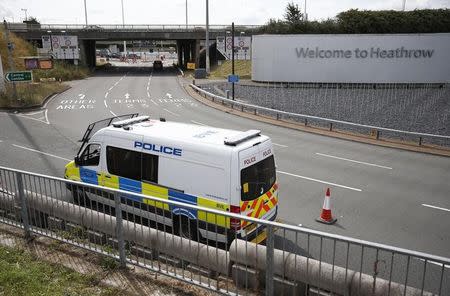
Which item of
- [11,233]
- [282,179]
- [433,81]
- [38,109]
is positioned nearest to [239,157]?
[11,233]

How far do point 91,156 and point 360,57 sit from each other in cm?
3750

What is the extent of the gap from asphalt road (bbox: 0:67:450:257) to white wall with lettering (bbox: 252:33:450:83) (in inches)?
669

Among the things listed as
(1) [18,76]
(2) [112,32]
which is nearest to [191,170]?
(1) [18,76]

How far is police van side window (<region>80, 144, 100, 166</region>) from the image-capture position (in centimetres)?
1019

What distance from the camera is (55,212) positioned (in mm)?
6934

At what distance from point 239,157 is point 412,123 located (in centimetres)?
2069

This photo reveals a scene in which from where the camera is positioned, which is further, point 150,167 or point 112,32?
point 112,32

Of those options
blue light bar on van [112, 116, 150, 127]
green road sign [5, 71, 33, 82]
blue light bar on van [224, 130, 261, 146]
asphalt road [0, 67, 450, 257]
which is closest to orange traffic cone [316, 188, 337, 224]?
asphalt road [0, 67, 450, 257]

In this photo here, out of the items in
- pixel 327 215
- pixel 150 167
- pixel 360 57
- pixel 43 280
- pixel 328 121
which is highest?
pixel 360 57

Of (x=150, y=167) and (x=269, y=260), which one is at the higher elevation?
(x=269, y=260)

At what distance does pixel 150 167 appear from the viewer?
9.09 meters

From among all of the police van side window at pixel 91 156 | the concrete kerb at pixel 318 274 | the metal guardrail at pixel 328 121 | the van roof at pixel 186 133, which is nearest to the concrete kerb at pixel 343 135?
the metal guardrail at pixel 328 121

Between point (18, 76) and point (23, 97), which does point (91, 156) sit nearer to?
point (18, 76)

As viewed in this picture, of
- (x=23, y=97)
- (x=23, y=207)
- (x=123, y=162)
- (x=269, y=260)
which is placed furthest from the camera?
(x=23, y=97)
